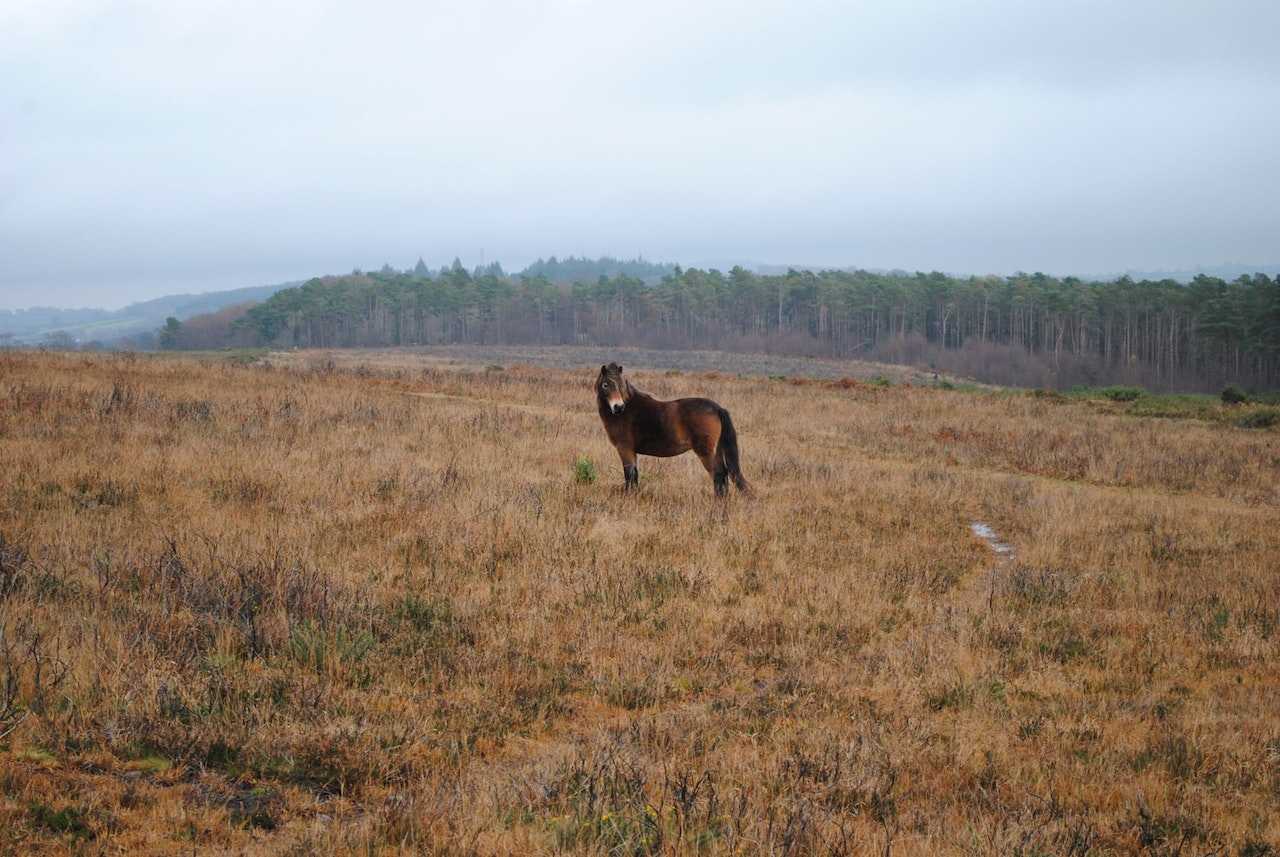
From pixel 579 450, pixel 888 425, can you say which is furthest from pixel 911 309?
pixel 579 450

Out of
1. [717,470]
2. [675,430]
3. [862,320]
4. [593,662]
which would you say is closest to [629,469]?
[675,430]

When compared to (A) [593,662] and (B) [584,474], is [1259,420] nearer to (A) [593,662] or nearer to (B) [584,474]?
(B) [584,474]

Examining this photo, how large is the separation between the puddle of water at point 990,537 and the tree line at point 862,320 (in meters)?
63.2

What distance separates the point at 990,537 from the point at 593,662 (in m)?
8.54

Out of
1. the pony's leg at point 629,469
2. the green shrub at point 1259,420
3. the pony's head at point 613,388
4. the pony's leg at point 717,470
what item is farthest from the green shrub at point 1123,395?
the pony's head at point 613,388

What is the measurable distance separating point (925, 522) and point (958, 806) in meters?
8.75

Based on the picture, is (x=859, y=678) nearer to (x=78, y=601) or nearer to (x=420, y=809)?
(x=420, y=809)

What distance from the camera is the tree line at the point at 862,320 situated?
76.5 meters

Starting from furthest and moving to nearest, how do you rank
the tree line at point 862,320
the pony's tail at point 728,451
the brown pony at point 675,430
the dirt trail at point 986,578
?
the tree line at point 862,320, the pony's tail at point 728,451, the brown pony at point 675,430, the dirt trail at point 986,578

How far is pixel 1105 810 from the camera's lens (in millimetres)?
4887

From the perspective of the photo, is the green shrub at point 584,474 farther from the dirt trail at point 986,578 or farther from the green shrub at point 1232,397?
the green shrub at point 1232,397

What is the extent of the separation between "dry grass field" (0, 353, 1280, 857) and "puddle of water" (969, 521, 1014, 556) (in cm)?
21

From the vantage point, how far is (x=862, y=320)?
112062 millimetres

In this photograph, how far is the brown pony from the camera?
508 inches
